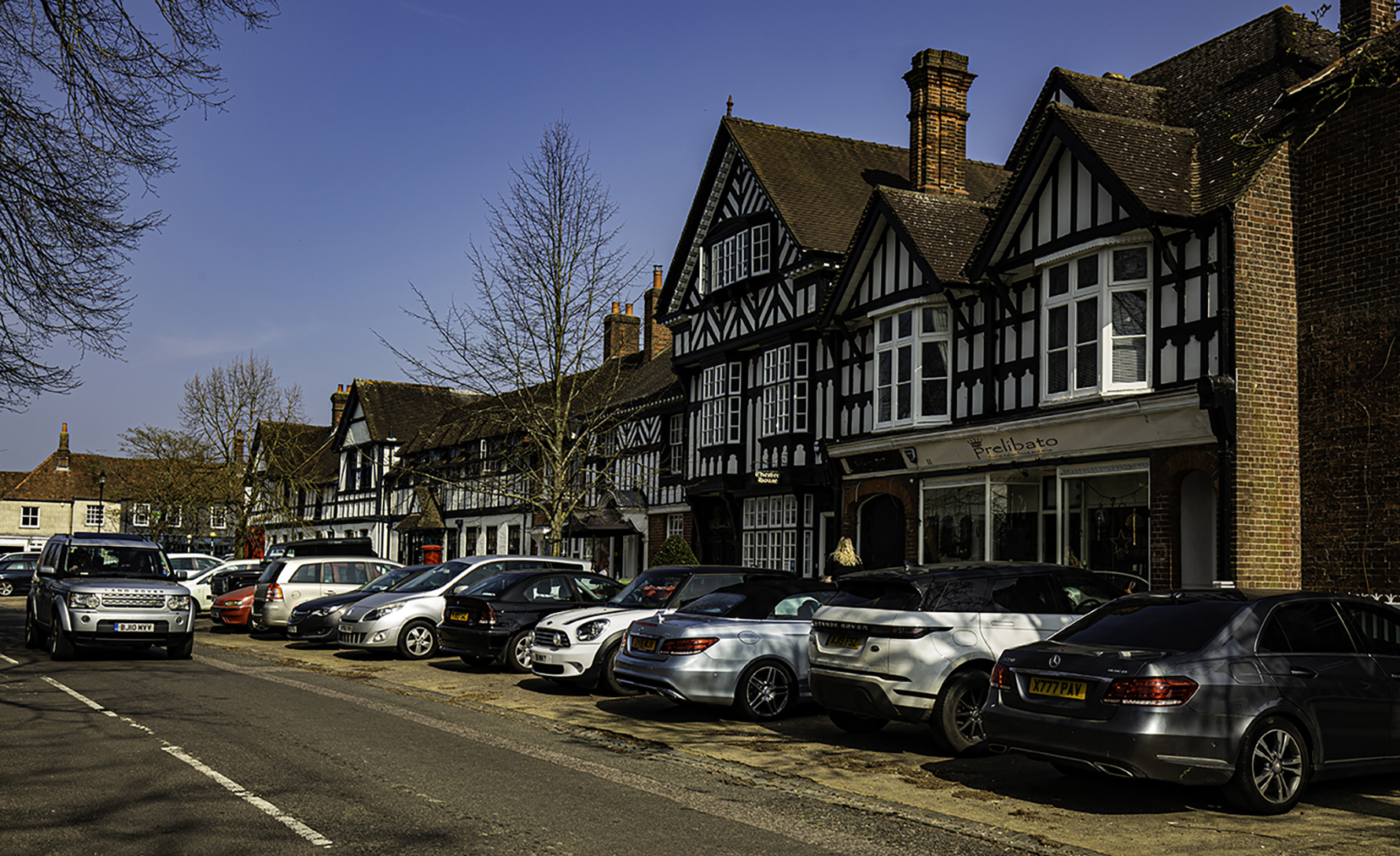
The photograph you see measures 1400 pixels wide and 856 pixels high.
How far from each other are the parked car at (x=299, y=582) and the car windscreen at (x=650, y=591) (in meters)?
10.0

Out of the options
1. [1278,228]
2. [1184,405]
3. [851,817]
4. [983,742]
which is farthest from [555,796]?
[1278,228]

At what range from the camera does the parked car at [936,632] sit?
33.4ft

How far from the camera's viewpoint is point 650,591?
15.7 meters

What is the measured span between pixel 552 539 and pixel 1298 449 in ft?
53.5

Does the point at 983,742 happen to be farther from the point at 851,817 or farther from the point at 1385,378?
the point at 1385,378

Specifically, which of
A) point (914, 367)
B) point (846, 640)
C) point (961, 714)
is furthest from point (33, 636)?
point (914, 367)

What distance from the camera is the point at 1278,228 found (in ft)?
58.5

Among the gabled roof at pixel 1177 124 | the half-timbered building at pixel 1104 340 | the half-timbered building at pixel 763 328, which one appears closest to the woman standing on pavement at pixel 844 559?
the half-timbered building at pixel 1104 340

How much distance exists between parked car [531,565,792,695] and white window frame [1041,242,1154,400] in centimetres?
717

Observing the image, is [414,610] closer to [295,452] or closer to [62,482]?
[295,452]

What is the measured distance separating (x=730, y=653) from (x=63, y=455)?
90.8 m

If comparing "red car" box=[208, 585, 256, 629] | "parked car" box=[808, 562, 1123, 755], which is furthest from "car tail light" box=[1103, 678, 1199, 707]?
"red car" box=[208, 585, 256, 629]

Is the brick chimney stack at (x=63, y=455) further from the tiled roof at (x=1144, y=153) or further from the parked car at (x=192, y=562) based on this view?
the tiled roof at (x=1144, y=153)

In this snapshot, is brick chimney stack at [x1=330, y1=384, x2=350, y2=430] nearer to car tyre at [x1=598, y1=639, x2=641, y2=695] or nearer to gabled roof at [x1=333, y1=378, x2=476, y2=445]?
gabled roof at [x1=333, y1=378, x2=476, y2=445]
